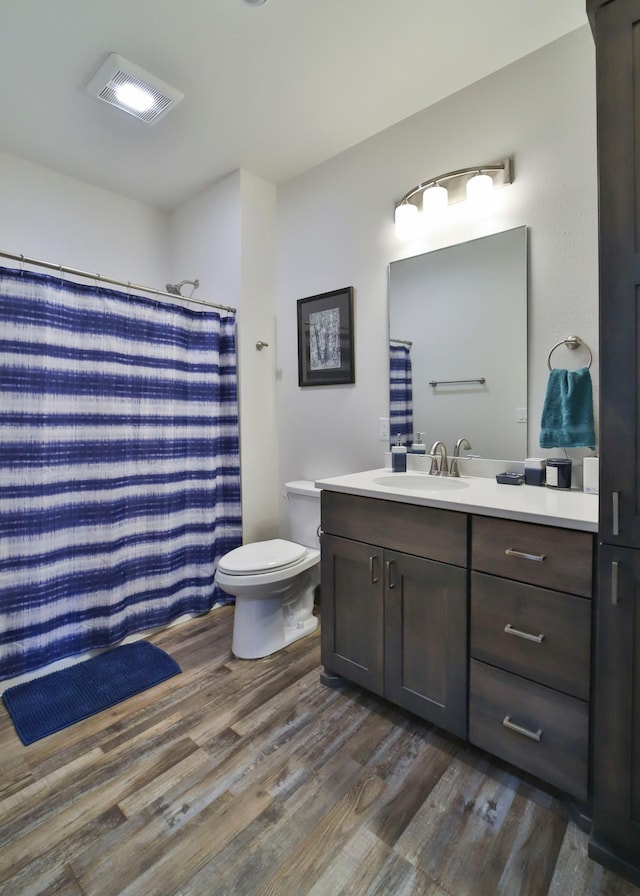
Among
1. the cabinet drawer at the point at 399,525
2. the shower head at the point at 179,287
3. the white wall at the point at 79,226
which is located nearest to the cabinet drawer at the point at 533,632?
the cabinet drawer at the point at 399,525

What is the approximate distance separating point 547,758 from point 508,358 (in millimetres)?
1404

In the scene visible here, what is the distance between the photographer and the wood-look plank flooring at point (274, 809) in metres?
1.08

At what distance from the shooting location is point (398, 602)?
5.10 ft

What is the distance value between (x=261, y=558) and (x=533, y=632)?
4.02 feet

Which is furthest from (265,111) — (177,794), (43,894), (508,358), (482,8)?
(43,894)

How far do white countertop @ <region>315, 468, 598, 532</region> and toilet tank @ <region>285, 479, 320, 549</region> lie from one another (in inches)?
24.1

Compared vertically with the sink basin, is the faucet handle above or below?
above

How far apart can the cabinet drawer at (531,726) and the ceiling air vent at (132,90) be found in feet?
8.33

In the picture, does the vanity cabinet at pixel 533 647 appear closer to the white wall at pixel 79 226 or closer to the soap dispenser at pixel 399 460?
the soap dispenser at pixel 399 460

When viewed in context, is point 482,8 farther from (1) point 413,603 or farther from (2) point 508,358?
(1) point 413,603

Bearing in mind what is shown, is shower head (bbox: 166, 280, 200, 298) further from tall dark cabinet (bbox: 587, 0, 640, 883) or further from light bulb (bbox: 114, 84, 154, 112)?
tall dark cabinet (bbox: 587, 0, 640, 883)

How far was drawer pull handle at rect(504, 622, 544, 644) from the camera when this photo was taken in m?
1.23

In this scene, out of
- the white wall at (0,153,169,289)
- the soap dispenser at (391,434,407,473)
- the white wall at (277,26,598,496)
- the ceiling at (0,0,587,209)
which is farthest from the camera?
the white wall at (0,153,169,289)

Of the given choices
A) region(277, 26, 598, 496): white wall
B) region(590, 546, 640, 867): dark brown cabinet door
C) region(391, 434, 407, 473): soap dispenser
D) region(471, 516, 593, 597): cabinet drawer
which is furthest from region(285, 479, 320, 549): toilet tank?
region(590, 546, 640, 867): dark brown cabinet door
